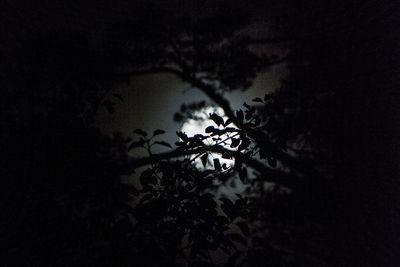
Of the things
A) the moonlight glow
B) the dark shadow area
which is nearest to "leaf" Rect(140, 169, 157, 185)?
the dark shadow area

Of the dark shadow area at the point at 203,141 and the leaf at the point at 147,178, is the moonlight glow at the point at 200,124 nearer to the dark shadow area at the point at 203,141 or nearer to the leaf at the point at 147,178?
the dark shadow area at the point at 203,141

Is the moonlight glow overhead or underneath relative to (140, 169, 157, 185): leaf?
overhead

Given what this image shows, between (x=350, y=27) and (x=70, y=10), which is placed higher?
(x=70, y=10)

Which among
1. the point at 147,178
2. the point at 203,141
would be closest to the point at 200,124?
the point at 203,141

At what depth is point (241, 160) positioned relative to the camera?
158 centimetres

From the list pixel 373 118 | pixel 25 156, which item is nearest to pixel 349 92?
pixel 373 118

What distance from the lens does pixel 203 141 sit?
7.38 ft

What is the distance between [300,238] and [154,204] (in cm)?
192

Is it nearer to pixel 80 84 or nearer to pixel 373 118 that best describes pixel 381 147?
pixel 373 118

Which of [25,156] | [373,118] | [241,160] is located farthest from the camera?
[373,118]

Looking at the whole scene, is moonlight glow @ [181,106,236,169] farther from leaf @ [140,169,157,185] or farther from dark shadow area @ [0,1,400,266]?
leaf @ [140,169,157,185]

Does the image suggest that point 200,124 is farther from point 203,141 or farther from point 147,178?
point 147,178

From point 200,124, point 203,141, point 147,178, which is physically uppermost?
point 200,124

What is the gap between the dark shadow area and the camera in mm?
1693
